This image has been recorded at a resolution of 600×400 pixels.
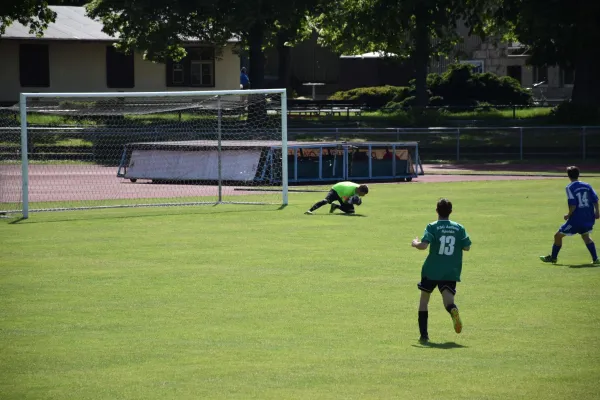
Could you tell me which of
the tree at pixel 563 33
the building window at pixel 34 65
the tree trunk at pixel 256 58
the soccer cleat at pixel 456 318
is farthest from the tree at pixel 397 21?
the soccer cleat at pixel 456 318

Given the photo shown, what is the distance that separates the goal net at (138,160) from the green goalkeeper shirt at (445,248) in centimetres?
1531

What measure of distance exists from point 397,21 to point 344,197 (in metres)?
25.7

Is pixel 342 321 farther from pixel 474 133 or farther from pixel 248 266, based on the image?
pixel 474 133

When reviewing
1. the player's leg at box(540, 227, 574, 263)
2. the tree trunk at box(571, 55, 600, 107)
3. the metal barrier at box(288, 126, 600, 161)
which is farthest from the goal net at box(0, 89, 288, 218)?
the tree trunk at box(571, 55, 600, 107)

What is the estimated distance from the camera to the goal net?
27906 millimetres

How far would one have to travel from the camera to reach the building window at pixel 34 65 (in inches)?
2196

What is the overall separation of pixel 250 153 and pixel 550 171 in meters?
11.0

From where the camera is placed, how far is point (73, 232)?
21.1 m

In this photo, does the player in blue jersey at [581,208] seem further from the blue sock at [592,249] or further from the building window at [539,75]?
the building window at [539,75]

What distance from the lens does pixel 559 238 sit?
16500 mm

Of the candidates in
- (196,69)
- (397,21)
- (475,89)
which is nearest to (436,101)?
(475,89)

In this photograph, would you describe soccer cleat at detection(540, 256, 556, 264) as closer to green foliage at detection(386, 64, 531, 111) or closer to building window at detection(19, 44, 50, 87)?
green foliage at detection(386, 64, 531, 111)

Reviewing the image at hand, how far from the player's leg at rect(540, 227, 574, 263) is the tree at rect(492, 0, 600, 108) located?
2859cm

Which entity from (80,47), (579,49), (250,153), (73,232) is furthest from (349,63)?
(73,232)
